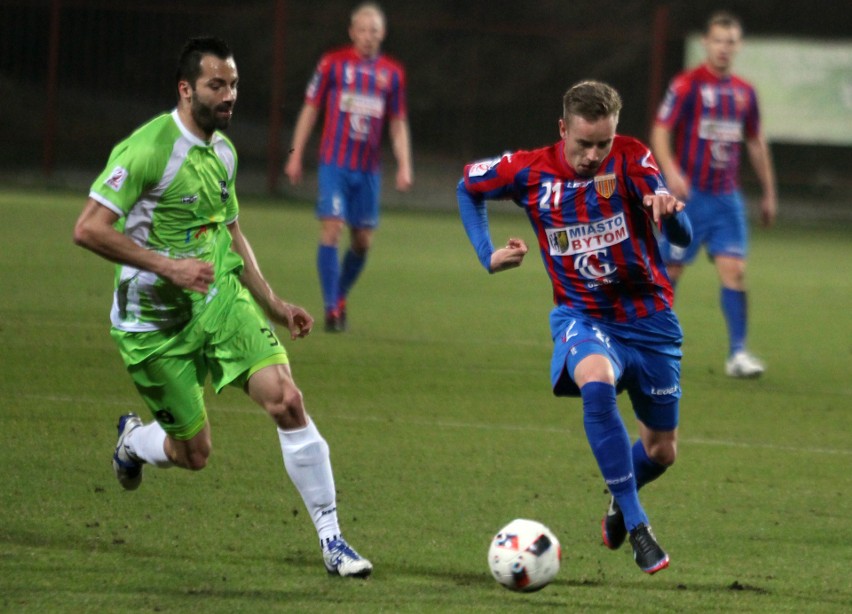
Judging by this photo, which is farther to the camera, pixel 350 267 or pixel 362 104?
pixel 362 104

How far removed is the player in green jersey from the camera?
16.7ft

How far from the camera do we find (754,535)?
5855mm

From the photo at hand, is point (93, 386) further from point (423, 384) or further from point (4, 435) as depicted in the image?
point (423, 384)

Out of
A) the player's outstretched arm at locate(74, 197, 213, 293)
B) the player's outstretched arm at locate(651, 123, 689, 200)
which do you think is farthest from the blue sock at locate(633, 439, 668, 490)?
the player's outstretched arm at locate(651, 123, 689, 200)

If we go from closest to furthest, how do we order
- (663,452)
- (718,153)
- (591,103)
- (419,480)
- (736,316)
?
(591,103) < (663,452) < (419,480) < (736,316) < (718,153)

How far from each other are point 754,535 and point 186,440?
2226mm

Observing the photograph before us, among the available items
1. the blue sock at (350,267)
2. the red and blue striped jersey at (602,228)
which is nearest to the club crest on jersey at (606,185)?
the red and blue striped jersey at (602,228)

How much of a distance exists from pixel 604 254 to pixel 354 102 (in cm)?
621

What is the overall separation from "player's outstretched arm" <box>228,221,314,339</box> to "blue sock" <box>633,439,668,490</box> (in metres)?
1.39

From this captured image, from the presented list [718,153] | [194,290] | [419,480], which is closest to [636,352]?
[419,480]

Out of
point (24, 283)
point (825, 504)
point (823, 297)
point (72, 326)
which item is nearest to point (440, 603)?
point (825, 504)

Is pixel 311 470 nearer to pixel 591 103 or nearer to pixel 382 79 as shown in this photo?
pixel 591 103

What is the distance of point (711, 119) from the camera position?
10148 mm

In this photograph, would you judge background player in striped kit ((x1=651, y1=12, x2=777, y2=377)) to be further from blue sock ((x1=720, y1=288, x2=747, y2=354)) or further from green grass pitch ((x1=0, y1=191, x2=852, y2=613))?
green grass pitch ((x1=0, y1=191, x2=852, y2=613))
